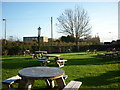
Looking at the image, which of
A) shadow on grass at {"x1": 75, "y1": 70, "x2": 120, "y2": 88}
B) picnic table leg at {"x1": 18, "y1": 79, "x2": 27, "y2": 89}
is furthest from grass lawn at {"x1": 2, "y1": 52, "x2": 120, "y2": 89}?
picnic table leg at {"x1": 18, "y1": 79, "x2": 27, "y2": 89}

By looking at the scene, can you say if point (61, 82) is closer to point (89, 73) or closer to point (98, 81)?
point (98, 81)

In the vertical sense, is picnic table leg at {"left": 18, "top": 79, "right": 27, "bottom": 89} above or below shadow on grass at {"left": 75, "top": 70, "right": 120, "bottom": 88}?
above

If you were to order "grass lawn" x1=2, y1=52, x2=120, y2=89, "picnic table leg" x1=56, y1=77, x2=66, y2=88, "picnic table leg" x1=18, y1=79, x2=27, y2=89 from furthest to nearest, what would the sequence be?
"grass lawn" x1=2, y1=52, x2=120, y2=89
"picnic table leg" x1=56, y1=77, x2=66, y2=88
"picnic table leg" x1=18, y1=79, x2=27, y2=89

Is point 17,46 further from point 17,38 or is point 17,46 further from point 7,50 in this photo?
point 17,38

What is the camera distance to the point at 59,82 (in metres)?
3.69

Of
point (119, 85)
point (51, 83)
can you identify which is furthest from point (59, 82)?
point (119, 85)

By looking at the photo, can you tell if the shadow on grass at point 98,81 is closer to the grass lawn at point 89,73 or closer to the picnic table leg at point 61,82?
the grass lawn at point 89,73

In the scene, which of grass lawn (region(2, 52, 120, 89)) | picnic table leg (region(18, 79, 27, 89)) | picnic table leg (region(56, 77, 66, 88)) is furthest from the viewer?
grass lawn (region(2, 52, 120, 89))

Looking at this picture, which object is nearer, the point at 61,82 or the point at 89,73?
the point at 61,82

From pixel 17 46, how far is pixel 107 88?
16.5m

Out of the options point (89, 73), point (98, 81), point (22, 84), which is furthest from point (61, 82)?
point (89, 73)

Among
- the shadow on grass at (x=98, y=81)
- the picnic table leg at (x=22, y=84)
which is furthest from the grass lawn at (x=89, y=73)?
the picnic table leg at (x=22, y=84)

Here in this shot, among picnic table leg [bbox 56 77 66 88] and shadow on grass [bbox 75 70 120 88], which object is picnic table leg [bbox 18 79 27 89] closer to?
picnic table leg [bbox 56 77 66 88]

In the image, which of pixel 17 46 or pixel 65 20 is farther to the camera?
pixel 65 20
